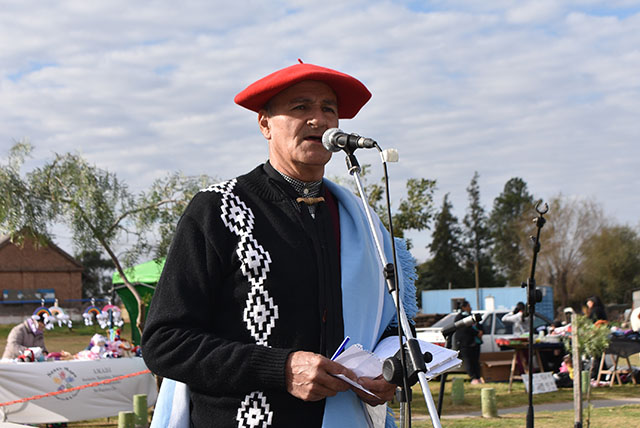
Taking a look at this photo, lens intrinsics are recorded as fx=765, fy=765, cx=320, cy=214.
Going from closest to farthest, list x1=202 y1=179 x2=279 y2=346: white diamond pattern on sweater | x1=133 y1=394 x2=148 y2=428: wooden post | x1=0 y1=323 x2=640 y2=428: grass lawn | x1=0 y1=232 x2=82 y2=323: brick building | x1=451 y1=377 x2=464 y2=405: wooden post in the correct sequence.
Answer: x1=202 y1=179 x2=279 y2=346: white diamond pattern on sweater
x1=133 y1=394 x2=148 y2=428: wooden post
x1=0 y1=323 x2=640 y2=428: grass lawn
x1=451 y1=377 x2=464 y2=405: wooden post
x1=0 y1=232 x2=82 y2=323: brick building

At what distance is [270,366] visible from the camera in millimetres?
2275

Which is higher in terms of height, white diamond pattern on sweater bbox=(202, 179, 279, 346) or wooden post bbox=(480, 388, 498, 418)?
white diamond pattern on sweater bbox=(202, 179, 279, 346)

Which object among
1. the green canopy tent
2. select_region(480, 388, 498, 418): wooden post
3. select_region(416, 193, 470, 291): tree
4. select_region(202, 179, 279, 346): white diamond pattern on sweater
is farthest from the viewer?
select_region(416, 193, 470, 291): tree

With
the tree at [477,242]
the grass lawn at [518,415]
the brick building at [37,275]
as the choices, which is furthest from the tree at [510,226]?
the grass lawn at [518,415]

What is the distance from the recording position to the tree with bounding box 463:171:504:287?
8450 cm

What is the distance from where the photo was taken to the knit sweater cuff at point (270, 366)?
2.27 metres

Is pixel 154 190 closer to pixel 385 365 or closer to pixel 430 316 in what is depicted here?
pixel 385 365

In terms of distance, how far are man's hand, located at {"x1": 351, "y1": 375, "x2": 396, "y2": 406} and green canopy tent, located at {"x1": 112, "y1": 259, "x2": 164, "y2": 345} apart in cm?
1124

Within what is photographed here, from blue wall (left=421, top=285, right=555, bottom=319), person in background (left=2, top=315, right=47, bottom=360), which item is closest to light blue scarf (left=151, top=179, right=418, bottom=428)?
person in background (left=2, top=315, right=47, bottom=360)

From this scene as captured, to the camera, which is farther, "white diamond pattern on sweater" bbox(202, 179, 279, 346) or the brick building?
the brick building

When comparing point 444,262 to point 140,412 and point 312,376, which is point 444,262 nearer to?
point 140,412

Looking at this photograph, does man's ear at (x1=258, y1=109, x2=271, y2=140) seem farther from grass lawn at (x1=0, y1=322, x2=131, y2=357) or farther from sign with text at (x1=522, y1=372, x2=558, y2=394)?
grass lawn at (x1=0, y1=322, x2=131, y2=357)

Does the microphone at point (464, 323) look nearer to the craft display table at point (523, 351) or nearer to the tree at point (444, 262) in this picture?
the craft display table at point (523, 351)

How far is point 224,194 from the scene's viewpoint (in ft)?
8.49
